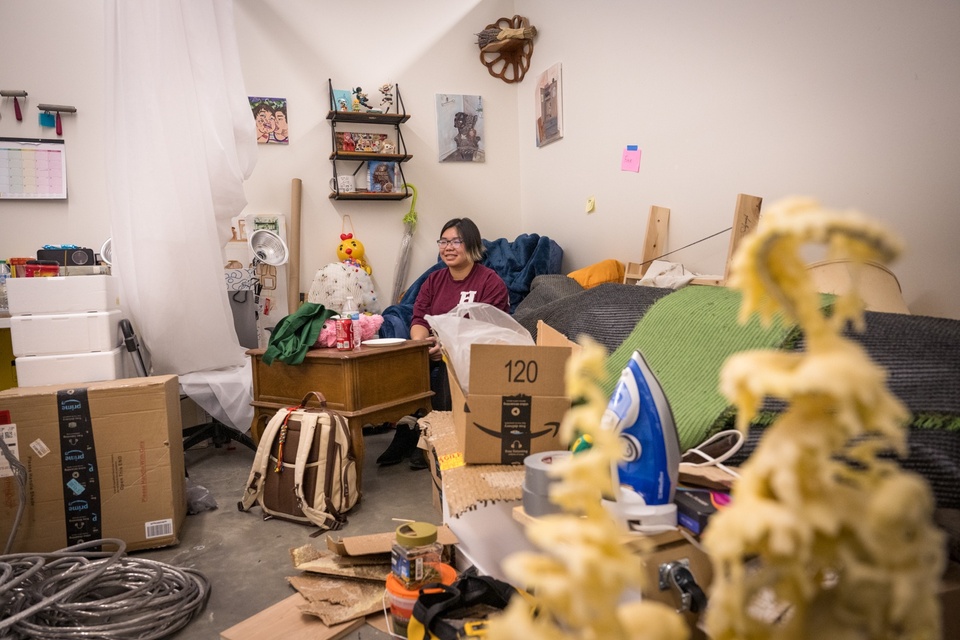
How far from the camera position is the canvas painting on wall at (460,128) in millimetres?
4277

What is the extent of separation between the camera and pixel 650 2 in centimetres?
293

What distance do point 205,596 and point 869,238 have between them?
6.03 ft

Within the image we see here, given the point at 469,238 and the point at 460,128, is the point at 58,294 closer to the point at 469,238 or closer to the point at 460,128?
the point at 469,238

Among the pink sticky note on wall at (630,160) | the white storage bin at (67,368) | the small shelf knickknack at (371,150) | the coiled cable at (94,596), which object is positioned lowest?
the coiled cable at (94,596)

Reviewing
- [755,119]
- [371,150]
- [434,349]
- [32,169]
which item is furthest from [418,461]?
[32,169]

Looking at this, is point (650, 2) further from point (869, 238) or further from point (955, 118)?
point (869, 238)

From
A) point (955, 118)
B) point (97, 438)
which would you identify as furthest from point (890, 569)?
point (97, 438)

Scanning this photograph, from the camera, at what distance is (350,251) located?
3953mm

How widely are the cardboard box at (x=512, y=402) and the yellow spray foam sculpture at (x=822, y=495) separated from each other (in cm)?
107

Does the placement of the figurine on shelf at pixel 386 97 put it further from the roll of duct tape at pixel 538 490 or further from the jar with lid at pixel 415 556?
the roll of duct tape at pixel 538 490

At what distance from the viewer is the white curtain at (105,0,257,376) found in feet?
8.10

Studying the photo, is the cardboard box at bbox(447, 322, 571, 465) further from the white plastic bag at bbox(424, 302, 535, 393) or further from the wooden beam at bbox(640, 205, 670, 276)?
the wooden beam at bbox(640, 205, 670, 276)

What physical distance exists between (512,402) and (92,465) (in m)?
1.46

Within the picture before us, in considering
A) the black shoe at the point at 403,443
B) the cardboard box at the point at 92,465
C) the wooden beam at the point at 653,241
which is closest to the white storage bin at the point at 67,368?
the cardboard box at the point at 92,465
